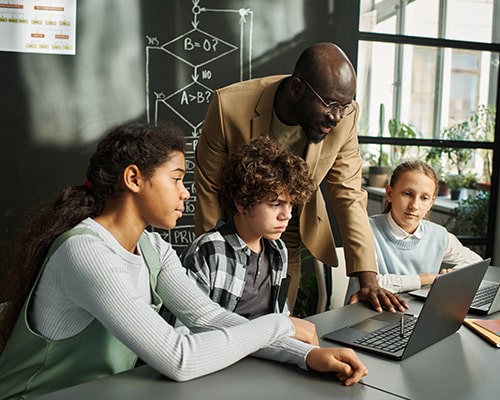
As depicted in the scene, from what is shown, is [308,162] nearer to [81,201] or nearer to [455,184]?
[81,201]

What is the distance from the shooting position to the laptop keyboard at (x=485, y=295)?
5.96ft

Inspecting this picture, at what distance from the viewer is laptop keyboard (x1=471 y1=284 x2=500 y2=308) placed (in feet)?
5.96

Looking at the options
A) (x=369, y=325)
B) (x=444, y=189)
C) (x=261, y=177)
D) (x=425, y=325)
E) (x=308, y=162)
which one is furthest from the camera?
(x=444, y=189)

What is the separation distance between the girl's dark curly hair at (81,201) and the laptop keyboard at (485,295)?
1000 millimetres

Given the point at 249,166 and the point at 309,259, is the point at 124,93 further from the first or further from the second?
the point at 249,166

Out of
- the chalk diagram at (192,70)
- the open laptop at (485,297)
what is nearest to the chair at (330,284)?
the open laptop at (485,297)

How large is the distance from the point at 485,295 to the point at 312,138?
0.72 meters

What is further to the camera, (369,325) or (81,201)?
(369,325)

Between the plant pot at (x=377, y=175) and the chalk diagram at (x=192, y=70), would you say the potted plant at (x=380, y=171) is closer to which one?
the plant pot at (x=377, y=175)

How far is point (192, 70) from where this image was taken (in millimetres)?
3332

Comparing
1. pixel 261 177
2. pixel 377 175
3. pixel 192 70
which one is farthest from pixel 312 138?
pixel 377 175

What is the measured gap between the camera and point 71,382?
1245mm

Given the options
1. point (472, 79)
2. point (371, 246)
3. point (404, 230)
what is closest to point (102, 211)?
point (371, 246)

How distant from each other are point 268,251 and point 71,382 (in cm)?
75
